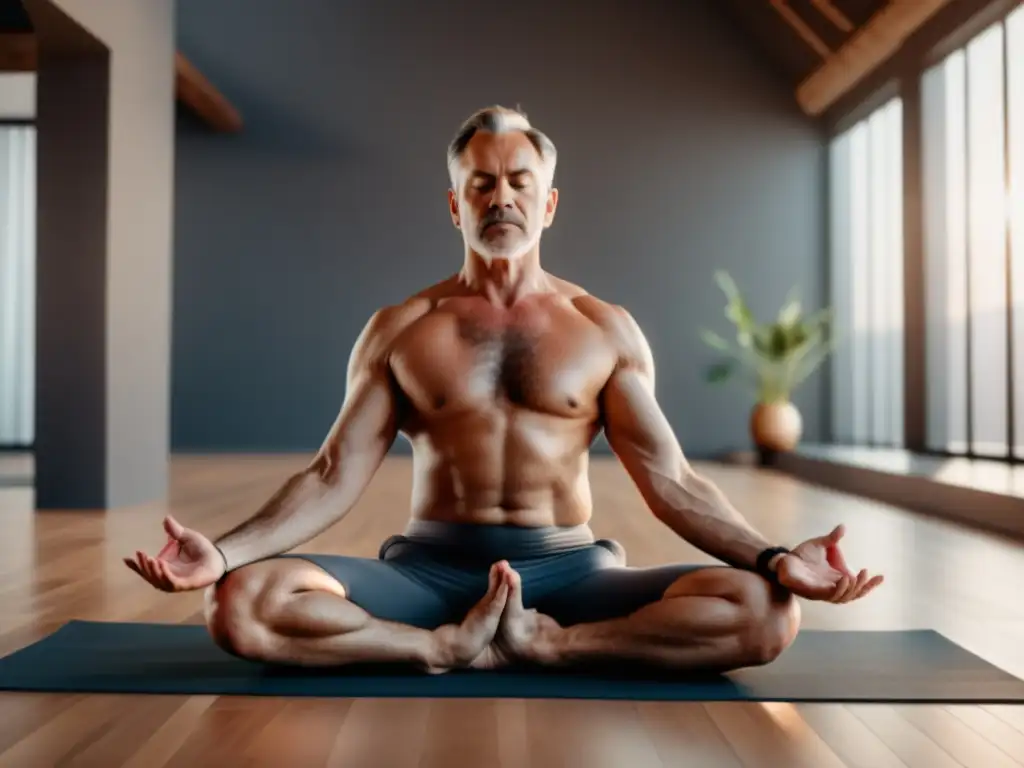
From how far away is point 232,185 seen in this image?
31.6ft

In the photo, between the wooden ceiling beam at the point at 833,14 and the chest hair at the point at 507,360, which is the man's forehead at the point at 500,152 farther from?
the wooden ceiling beam at the point at 833,14

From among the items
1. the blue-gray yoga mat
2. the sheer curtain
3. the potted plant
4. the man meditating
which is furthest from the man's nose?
the sheer curtain

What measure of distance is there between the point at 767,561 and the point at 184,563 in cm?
92

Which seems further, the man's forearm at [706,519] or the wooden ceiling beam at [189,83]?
the wooden ceiling beam at [189,83]

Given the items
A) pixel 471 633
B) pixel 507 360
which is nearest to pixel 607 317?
pixel 507 360

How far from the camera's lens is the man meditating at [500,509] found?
1.89 m

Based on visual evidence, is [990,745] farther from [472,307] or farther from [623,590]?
[472,307]

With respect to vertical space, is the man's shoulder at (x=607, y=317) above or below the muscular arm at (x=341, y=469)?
above

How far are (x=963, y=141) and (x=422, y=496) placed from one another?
5.72m

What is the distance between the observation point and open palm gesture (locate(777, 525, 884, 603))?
5.82 ft

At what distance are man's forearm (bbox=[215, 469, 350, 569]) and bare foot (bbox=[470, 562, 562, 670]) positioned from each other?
333 millimetres

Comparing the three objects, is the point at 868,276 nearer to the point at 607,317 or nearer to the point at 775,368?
the point at 775,368

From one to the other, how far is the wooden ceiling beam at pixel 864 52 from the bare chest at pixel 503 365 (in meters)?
5.27

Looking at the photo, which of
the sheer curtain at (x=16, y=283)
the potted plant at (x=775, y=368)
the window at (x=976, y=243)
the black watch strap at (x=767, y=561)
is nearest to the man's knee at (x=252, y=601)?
the black watch strap at (x=767, y=561)
